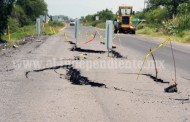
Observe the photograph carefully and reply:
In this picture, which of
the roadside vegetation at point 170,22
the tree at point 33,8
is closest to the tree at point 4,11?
the roadside vegetation at point 170,22

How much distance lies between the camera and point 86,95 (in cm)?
928

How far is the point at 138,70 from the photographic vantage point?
45.5ft

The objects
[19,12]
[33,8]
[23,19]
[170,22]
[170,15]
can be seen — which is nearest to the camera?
[170,22]

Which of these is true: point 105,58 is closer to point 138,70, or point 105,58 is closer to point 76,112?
point 138,70

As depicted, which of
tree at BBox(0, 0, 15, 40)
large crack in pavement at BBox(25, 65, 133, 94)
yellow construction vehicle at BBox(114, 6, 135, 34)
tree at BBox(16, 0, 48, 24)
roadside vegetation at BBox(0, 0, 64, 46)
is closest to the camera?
large crack in pavement at BBox(25, 65, 133, 94)

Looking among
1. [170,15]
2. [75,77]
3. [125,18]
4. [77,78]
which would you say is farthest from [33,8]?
[77,78]

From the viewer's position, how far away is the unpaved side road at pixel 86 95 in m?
7.41

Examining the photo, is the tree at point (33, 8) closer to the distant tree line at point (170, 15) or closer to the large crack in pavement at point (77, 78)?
Answer: the distant tree line at point (170, 15)

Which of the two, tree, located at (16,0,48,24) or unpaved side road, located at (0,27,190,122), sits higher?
tree, located at (16,0,48,24)

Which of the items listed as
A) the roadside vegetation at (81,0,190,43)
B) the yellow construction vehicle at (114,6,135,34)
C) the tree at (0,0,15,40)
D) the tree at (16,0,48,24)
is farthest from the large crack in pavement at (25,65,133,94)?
the tree at (16,0,48,24)

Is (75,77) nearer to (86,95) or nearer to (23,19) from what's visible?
(86,95)

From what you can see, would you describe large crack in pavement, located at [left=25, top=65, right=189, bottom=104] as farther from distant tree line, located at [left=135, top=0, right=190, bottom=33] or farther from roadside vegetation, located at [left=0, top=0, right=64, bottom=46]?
distant tree line, located at [left=135, top=0, right=190, bottom=33]

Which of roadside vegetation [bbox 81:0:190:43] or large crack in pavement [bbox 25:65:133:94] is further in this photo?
roadside vegetation [bbox 81:0:190:43]

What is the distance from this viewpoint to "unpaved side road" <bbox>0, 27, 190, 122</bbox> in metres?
7.41
